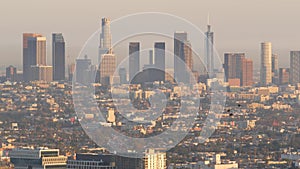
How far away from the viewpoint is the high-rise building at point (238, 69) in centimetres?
5759

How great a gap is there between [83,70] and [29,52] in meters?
10.4

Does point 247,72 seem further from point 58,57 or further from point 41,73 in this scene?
point 58,57

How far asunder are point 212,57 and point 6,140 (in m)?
13.5

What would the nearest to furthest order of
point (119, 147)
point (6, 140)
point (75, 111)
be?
point (119, 147)
point (6, 140)
point (75, 111)

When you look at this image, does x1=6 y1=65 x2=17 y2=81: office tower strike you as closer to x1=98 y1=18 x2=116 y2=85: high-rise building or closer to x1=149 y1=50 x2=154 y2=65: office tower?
x1=98 y1=18 x2=116 y2=85: high-rise building

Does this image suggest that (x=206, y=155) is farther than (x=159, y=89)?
No

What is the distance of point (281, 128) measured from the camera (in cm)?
4506

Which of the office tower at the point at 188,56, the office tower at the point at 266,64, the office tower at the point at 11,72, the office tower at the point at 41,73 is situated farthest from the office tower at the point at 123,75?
the office tower at the point at 266,64

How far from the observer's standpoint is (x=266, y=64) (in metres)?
61.2

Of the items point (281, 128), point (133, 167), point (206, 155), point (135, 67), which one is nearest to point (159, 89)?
point (135, 67)

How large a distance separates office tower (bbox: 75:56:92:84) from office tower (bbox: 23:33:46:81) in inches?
275

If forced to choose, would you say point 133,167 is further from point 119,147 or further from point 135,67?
Result: point 135,67

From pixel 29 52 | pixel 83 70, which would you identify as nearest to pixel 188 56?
pixel 83 70

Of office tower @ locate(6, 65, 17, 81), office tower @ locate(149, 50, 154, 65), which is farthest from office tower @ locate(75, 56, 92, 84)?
office tower @ locate(6, 65, 17, 81)
